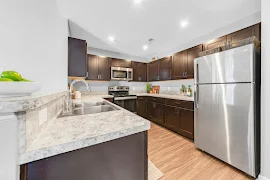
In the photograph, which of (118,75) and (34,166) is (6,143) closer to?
(34,166)

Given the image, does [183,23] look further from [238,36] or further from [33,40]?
[33,40]

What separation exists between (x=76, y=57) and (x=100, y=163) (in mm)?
2174

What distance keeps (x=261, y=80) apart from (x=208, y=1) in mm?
1291

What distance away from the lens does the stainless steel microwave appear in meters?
3.68

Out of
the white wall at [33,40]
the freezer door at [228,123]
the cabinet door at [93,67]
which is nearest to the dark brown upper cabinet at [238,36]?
the freezer door at [228,123]

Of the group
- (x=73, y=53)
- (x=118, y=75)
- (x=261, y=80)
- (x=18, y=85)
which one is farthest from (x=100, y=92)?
(x=261, y=80)

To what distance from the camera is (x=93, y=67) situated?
3438 millimetres

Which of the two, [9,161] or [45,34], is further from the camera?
[45,34]

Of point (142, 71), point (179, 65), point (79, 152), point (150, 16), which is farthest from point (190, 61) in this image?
point (79, 152)

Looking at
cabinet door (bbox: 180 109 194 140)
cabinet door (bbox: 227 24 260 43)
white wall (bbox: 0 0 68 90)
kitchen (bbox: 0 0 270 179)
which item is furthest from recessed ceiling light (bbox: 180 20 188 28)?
white wall (bbox: 0 0 68 90)

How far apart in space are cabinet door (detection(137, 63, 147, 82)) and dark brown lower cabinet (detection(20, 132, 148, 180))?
12.0 ft

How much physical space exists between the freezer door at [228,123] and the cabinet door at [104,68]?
2724 millimetres

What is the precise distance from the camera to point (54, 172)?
0.48 m

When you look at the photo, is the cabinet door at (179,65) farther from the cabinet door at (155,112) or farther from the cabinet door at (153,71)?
the cabinet door at (155,112)
